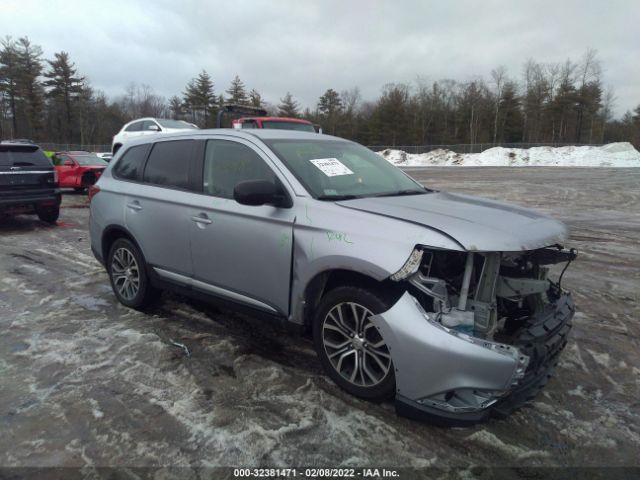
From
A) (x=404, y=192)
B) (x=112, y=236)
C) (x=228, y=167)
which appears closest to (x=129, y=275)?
(x=112, y=236)

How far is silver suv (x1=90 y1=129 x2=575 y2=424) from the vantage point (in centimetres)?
249

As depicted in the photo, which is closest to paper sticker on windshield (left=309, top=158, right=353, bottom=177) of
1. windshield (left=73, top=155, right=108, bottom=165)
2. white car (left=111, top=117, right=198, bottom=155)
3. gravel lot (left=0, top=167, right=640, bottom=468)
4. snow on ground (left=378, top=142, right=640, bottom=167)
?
gravel lot (left=0, top=167, right=640, bottom=468)

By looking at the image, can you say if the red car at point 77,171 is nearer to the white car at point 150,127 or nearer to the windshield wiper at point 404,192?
the white car at point 150,127

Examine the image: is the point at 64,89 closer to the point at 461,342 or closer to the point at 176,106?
the point at 176,106

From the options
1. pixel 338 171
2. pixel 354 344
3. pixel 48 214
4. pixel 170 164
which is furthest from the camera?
pixel 48 214

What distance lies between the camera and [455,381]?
2410mm

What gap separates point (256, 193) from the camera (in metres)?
3.05

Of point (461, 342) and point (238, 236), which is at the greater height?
point (238, 236)

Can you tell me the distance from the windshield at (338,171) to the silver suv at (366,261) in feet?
0.05

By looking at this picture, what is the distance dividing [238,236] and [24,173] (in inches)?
309

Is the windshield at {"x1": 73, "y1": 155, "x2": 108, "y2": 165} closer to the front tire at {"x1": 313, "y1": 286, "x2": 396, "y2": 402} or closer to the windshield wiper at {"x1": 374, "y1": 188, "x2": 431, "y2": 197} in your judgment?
the windshield wiper at {"x1": 374, "y1": 188, "x2": 431, "y2": 197}

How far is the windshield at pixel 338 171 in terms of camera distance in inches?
131

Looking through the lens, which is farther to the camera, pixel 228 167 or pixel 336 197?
pixel 228 167

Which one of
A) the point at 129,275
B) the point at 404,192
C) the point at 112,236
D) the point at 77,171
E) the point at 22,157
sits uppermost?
the point at 22,157
